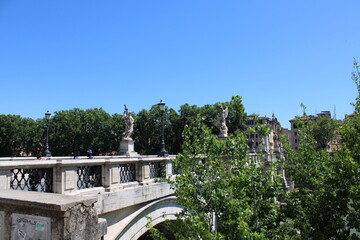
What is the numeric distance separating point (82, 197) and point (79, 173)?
12.1 feet

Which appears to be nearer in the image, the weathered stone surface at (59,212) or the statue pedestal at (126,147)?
the weathered stone surface at (59,212)

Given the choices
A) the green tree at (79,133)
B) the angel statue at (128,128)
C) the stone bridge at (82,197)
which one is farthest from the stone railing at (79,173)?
the green tree at (79,133)

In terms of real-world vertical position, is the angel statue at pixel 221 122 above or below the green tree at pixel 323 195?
above

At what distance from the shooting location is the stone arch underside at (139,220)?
7.74 meters

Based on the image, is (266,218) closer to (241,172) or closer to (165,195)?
(241,172)

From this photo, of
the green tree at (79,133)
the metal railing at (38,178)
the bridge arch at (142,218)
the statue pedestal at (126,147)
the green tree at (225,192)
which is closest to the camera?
the metal railing at (38,178)

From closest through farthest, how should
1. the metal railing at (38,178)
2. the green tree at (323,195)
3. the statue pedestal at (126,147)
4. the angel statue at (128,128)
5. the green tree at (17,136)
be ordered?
1. the metal railing at (38,178)
2. the green tree at (323,195)
3. the statue pedestal at (126,147)
4. the angel statue at (128,128)
5. the green tree at (17,136)

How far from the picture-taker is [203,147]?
7.12 metres

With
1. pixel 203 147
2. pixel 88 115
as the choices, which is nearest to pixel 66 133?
pixel 88 115

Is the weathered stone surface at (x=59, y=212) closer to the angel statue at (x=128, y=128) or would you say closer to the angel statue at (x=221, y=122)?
the angel statue at (x=221, y=122)

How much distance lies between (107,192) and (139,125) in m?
43.8

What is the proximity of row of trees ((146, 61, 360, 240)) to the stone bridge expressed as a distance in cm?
96

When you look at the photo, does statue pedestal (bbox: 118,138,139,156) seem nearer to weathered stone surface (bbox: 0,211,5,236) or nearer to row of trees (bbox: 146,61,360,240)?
row of trees (bbox: 146,61,360,240)

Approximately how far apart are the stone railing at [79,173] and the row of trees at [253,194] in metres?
1.70
